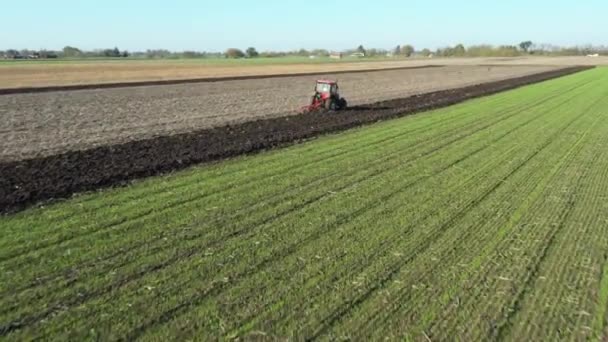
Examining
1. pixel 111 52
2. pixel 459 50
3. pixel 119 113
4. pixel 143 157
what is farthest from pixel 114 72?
pixel 459 50

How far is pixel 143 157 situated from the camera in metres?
13.3

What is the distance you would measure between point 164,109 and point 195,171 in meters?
14.2

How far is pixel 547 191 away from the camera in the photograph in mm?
10469

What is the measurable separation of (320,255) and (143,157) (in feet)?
25.5

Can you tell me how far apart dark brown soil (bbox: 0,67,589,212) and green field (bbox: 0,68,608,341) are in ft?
3.04

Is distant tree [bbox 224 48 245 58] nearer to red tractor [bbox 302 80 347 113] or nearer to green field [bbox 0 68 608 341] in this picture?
red tractor [bbox 302 80 347 113]

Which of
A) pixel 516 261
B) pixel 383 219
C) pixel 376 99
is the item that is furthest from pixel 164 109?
pixel 516 261

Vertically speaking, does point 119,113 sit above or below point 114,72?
above

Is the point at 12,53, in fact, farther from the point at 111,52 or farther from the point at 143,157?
the point at 143,157

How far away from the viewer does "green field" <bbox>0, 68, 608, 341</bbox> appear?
5328 millimetres

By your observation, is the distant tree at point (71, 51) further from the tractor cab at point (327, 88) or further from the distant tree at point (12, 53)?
the tractor cab at point (327, 88)

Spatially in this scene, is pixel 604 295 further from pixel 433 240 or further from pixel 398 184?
pixel 398 184

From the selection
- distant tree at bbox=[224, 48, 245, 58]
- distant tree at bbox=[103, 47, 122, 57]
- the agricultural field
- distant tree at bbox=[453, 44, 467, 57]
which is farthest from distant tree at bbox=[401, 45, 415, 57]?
the agricultural field

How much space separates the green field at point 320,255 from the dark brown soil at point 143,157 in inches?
36.4
